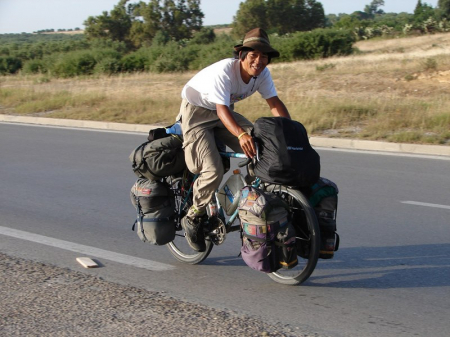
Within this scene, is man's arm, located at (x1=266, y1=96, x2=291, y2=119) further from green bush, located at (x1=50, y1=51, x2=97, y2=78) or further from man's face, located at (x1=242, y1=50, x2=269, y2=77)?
green bush, located at (x1=50, y1=51, x2=97, y2=78)

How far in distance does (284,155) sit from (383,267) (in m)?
1.46

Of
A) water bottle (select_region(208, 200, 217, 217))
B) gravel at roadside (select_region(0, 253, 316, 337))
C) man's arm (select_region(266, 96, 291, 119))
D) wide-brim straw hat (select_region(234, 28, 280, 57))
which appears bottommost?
gravel at roadside (select_region(0, 253, 316, 337))

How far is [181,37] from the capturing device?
8269 cm

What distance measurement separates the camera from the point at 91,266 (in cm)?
533

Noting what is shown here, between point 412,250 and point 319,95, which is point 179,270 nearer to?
point 412,250

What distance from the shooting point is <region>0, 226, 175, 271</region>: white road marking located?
5.48m

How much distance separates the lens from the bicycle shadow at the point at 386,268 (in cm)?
495

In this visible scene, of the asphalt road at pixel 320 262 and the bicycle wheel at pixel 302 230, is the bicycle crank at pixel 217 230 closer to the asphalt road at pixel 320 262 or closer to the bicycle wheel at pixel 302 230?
the asphalt road at pixel 320 262

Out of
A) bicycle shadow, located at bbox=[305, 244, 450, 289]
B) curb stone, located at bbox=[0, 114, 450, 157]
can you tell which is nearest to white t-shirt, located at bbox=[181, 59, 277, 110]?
bicycle shadow, located at bbox=[305, 244, 450, 289]

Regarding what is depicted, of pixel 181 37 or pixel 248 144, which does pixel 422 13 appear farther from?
pixel 248 144

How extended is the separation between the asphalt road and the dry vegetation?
2436 mm

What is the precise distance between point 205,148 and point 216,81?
20.0 inches

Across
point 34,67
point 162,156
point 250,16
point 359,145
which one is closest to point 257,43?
point 162,156

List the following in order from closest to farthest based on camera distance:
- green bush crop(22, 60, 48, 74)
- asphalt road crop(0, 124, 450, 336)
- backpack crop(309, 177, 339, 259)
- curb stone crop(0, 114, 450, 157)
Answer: asphalt road crop(0, 124, 450, 336) → backpack crop(309, 177, 339, 259) → curb stone crop(0, 114, 450, 157) → green bush crop(22, 60, 48, 74)
